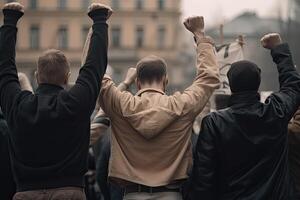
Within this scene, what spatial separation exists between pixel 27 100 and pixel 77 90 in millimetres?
337

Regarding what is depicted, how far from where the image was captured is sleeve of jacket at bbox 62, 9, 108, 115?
4.37 m

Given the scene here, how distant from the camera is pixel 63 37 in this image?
76312 millimetres

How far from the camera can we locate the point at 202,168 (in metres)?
4.61

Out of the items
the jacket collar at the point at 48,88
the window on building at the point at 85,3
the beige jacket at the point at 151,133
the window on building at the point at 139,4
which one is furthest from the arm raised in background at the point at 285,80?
the window on building at the point at 139,4

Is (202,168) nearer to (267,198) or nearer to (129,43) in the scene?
(267,198)

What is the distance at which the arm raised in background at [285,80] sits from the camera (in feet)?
15.6

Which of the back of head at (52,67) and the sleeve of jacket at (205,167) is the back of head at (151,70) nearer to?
the sleeve of jacket at (205,167)

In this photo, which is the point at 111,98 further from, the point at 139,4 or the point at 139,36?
the point at 139,36

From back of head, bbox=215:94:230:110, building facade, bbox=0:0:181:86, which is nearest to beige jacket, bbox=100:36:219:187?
back of head, bbox=215:94:230:110

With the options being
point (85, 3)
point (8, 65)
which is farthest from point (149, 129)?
point (85, 3)

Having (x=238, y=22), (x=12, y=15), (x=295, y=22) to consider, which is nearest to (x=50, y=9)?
(x=238, y=22)

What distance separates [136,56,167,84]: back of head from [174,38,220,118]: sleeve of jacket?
207 mm

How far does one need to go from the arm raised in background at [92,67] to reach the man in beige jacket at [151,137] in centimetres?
31

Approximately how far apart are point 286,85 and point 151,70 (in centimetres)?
99
